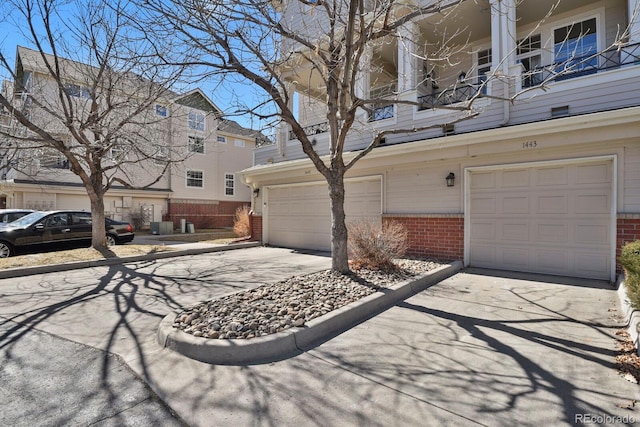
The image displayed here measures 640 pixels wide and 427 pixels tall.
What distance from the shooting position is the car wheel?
9837 mm

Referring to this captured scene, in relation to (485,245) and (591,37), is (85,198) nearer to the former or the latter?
(485,245)

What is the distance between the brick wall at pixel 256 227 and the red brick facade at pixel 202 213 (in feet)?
37.0

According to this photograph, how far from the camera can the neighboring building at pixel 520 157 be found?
21.8 feet

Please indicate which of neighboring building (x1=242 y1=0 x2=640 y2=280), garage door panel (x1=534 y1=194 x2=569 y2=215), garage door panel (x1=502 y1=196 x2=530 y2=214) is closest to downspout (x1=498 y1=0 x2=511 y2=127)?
neighboring building (x1=242 y1=0 x2=640 y2=280)

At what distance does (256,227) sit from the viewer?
13.8 m

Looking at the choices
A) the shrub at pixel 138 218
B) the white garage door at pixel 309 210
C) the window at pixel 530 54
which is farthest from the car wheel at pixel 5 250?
the window at pixel 530 54

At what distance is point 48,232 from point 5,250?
3.86 feet

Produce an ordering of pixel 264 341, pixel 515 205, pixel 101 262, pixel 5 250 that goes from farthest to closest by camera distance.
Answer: pixel 5 250, pixel 101 262, pixel 515 205, pixel 264 341

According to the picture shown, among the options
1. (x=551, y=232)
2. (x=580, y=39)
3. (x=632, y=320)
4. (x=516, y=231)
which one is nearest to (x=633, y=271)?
(x=632, y=320)

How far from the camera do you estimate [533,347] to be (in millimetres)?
3764

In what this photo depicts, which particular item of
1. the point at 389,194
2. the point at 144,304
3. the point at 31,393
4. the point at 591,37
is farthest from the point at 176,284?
the point at 591,37

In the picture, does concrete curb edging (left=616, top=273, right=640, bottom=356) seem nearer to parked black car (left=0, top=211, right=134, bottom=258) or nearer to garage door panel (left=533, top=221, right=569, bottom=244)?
garage door panel (left=533, top=221, right=569, bottom=244)

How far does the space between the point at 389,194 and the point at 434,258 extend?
2195 millimetres

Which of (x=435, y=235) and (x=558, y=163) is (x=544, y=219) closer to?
(x=558, y=163)
